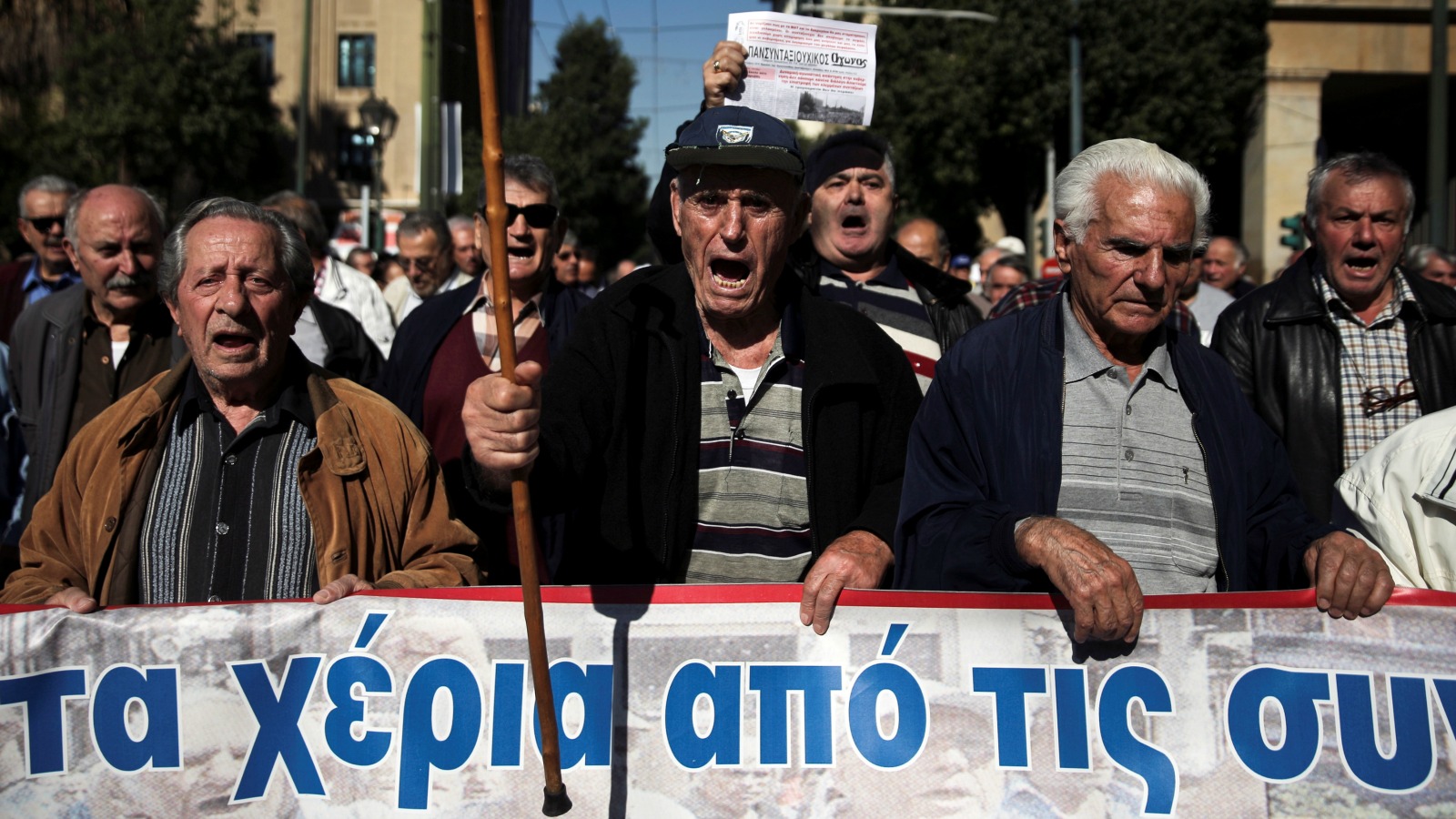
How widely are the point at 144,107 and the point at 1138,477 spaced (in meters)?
35.0

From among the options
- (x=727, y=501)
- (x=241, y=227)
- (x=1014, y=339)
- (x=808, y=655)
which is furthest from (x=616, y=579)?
(x=241, y=227)

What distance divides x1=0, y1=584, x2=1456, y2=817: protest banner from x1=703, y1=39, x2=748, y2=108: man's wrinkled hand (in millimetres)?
1718

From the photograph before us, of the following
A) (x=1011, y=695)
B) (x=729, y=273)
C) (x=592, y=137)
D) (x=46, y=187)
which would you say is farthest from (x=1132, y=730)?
(x=592, y=137)

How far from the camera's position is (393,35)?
137ft

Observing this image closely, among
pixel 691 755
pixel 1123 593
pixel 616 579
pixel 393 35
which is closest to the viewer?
pixel 1123 593

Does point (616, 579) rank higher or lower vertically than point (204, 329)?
lower

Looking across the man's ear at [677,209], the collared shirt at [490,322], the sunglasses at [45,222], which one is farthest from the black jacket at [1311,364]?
the sunglasses at [45,222]

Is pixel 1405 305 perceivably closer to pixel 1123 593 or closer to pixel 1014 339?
pixel 1014 339

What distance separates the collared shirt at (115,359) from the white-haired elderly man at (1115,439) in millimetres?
2755

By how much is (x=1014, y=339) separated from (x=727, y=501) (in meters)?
0.77

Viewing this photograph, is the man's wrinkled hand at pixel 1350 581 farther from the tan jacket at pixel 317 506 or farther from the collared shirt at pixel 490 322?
the collared shirt at pixel 490 322

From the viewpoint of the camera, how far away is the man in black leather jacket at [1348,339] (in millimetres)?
4113

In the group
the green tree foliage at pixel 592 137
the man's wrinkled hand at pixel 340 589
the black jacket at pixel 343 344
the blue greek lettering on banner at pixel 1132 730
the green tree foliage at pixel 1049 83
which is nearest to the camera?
the blue greek lettering on banner at pixel 1132 730

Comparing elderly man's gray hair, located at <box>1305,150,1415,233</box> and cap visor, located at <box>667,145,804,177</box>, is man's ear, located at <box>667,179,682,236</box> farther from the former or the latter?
elderly man's gray hair, located at <box>1305,150,1415,233</box>
